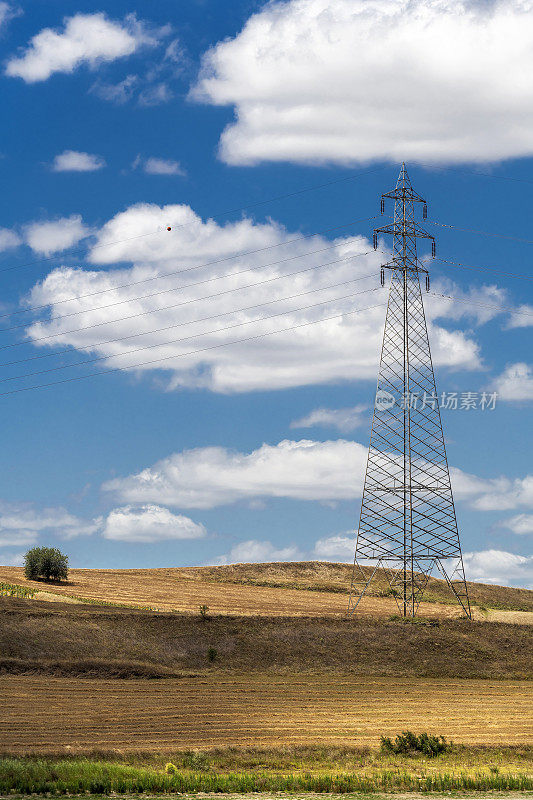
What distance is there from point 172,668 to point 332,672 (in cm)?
986

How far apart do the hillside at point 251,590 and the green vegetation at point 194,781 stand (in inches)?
1728

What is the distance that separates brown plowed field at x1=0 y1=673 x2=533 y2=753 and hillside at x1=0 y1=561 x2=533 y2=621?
21.5m

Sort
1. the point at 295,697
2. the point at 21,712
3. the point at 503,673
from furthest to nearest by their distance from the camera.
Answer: the point at 503,673 → the point at 295,697 → the point at 21,712

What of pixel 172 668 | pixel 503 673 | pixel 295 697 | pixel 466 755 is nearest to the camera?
pixel 466 755

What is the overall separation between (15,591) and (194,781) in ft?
169

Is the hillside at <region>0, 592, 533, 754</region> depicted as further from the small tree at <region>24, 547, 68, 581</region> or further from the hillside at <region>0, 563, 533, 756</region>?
the small tree at <region>24, 547, 68, 581</region>

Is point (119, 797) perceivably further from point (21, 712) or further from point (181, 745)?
point (21, 712)

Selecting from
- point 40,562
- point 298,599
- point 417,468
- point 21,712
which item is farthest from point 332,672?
point 40,562

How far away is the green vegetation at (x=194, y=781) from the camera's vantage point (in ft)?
89.5

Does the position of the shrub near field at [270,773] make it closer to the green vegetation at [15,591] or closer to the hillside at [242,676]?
the hillside at [242,676]

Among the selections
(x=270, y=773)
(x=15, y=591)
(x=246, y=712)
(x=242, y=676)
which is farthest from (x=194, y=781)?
(x=15, y=591)

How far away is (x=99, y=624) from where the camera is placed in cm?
6141

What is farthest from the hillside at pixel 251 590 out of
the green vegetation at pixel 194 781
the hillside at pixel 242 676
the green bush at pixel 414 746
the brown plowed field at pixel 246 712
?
the green vegetation at pixel 194 781

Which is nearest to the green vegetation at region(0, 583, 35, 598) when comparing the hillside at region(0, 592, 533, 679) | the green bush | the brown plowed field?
the hillside at region(0, 592, 533, 679)
